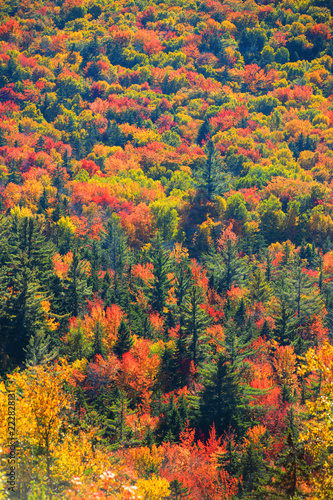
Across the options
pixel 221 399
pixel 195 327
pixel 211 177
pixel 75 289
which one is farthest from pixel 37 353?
pixel 211 177

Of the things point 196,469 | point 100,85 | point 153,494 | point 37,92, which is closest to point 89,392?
point 196,469

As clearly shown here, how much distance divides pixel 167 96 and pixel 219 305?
13139cm

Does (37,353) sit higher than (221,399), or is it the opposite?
(37,353)

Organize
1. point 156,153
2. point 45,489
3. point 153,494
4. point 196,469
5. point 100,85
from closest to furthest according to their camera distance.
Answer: point 45,489 → point 153,494 → point 196,469 → point 156,153 → point 100,85

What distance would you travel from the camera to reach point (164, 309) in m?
60.8

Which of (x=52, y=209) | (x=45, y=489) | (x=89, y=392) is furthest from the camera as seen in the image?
(x=52, y=209)

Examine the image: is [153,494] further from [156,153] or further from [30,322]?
[156,153]

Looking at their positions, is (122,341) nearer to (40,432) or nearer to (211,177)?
(40,432)

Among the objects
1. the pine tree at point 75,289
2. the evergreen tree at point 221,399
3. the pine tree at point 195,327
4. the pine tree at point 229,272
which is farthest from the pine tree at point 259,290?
the evergreen tree at point 221,399

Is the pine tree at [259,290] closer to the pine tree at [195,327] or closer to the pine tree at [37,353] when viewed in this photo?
the pine tree at [195,327]

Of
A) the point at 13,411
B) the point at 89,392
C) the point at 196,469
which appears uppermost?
the point at 13,411

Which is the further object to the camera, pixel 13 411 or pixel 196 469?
pixel 196 469

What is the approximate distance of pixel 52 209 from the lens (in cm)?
9150

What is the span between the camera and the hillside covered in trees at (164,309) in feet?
79.9
